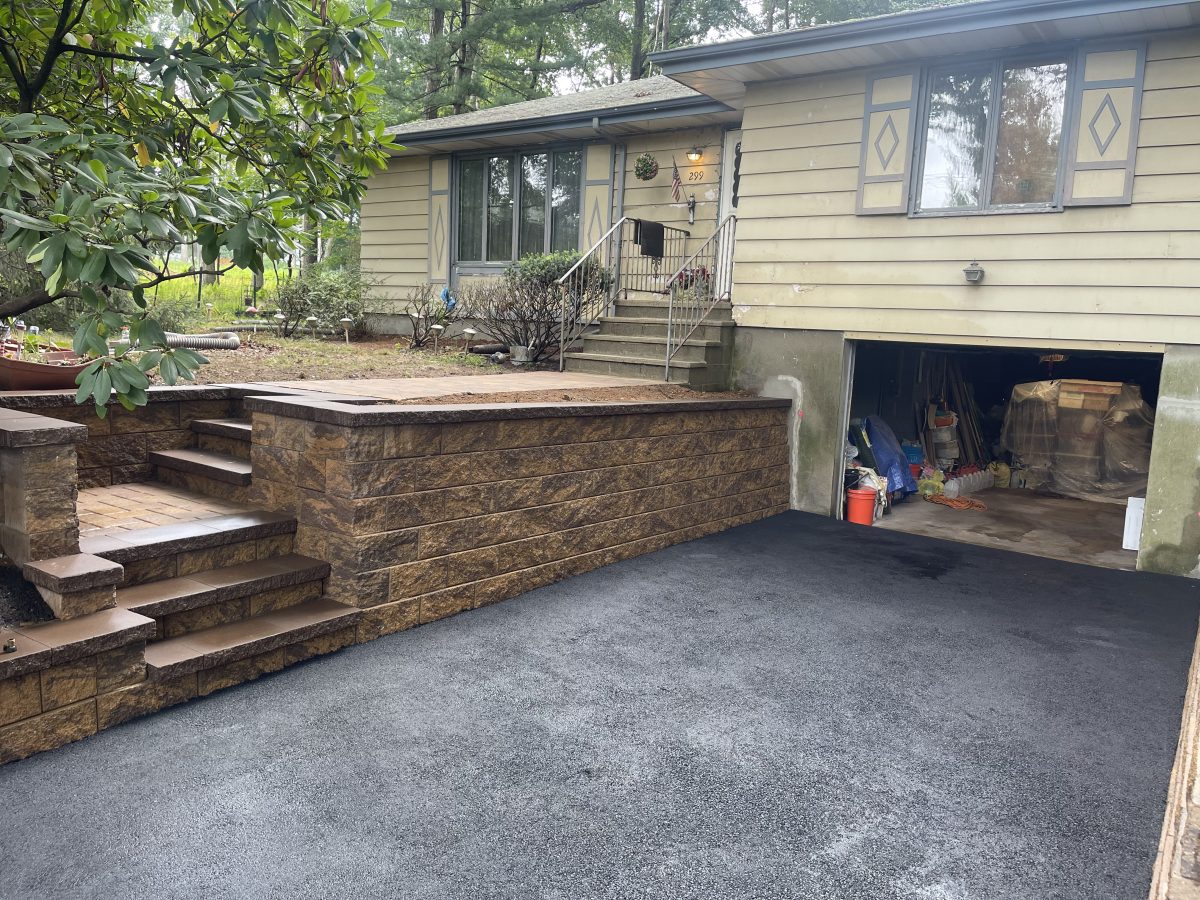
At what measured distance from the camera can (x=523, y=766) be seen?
2924 millimetres

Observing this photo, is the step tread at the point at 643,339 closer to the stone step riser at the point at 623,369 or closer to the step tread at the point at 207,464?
the stone step riser at the point at 623,369

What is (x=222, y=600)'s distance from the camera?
3.58 m

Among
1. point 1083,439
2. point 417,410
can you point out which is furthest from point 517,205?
point 417,410

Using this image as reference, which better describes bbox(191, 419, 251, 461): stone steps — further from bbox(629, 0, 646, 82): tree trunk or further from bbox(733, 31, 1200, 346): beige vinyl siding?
bbox(629, 0, 646, 82): tree trunk

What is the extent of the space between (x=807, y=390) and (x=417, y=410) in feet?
13.9

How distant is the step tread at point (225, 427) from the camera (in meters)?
4.75

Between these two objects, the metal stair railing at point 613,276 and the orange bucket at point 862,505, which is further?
the metal stair railing at point 613,276

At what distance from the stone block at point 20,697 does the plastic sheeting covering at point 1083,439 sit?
9.59 metres

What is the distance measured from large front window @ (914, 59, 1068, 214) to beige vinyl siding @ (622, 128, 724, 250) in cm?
321

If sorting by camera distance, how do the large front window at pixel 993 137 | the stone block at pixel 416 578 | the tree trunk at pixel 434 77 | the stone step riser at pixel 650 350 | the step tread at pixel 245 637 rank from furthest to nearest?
the tree trunk at pixel 434 77
the stone step riser at pixel 650 350
the large front window at pixel 993 137
the stone block at pixel 416 578
the step tread at pixel 245 637

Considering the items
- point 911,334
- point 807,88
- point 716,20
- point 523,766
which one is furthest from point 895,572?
point 716,20

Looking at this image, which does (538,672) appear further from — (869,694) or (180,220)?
(180,220)

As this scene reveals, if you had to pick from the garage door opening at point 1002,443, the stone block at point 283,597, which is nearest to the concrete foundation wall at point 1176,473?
the garage door opening at point 1002,443

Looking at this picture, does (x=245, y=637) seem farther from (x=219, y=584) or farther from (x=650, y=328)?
(x=650, y=328)
